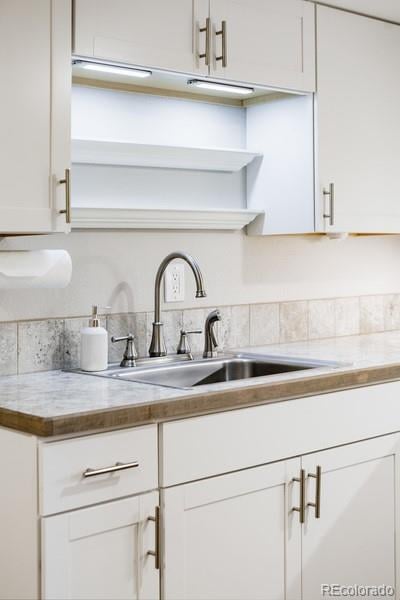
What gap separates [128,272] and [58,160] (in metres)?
0.63

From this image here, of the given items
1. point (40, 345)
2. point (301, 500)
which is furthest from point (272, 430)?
point (40, 345)

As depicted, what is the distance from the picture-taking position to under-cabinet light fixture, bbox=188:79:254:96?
9.27 ft

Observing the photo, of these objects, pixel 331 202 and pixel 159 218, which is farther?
pixel 331 202

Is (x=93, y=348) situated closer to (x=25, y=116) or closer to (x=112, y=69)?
(x=25, y=116)

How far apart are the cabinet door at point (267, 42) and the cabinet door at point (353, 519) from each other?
1.21m

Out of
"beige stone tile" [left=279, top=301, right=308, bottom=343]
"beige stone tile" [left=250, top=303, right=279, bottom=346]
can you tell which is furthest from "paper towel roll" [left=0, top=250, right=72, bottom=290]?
"beige stone tile" [left=279, top=301, right=308, bottom=343]

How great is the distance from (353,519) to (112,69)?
152cm

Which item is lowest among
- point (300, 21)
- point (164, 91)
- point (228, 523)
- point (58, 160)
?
point (228, 523)

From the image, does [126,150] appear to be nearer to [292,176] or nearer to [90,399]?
[292,176]

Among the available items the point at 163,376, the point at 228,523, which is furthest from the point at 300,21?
the point at 228,523

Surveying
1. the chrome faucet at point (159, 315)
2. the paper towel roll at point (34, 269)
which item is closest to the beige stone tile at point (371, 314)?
the chrome faucet at point (159, 315)

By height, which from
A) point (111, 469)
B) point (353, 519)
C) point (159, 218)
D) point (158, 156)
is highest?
point (158, 156)

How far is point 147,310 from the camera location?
2938mm

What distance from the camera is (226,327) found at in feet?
10.4
